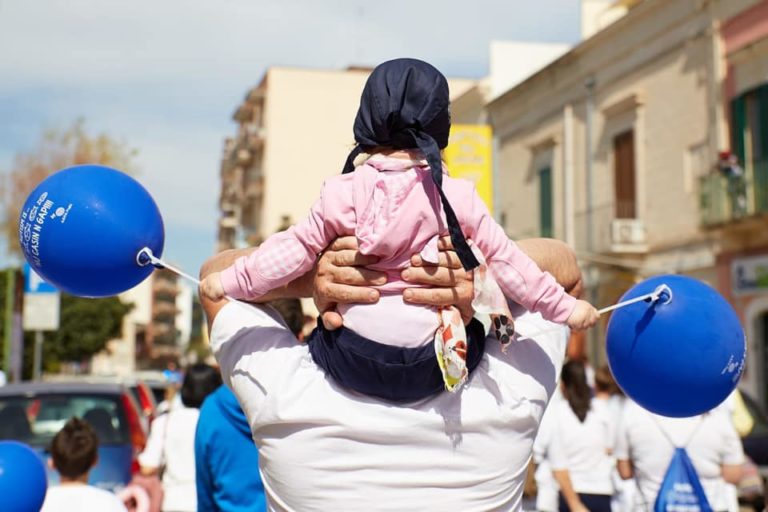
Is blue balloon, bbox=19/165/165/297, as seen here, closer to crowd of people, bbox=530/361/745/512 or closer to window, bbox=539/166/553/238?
crowd of people, bbox=530/361/745/512

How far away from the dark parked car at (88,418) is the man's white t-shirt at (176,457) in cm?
149

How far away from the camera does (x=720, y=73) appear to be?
70.9 feet

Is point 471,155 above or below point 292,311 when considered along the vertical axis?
above

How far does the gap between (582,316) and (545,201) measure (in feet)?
88.2

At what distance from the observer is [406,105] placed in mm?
2391

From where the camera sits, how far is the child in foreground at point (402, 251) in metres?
2.31

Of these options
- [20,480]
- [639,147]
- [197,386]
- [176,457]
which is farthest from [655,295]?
[639,147]

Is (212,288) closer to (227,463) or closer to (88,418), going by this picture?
(227,463)

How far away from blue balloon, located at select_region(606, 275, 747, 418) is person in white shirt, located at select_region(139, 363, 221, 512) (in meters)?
4.26

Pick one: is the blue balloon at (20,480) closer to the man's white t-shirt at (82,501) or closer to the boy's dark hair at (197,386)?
the man's white t-shirt at (82,501)

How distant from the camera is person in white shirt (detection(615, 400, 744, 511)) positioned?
636 centimetres

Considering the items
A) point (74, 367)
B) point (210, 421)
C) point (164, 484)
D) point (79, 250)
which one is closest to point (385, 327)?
point (79, 250)

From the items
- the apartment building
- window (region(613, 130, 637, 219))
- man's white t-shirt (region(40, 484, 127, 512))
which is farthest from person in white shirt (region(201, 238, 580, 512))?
the apartment building

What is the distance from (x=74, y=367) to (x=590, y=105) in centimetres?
4347
